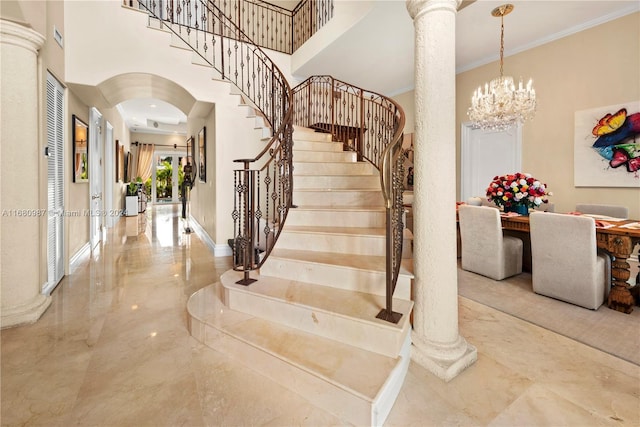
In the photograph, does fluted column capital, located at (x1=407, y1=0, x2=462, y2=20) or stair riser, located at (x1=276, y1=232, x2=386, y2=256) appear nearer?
fluted column capital, located at (x1=407, y1=0, x2=462, y2=20)

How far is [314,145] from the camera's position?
15.4 feet

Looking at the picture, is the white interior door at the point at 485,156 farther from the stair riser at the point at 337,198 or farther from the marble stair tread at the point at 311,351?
the marble stair tread at the point at 311,351

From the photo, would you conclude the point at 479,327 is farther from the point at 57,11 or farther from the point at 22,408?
the point at 57,11

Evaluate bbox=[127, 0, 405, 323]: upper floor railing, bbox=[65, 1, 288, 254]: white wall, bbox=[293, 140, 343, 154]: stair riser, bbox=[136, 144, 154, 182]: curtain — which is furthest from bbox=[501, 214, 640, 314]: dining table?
bbox=[136, 144, 154, 182]: curtain

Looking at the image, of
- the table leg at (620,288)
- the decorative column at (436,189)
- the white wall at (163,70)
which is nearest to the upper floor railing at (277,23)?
the white wall at (163,70)

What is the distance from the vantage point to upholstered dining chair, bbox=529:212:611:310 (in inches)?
104

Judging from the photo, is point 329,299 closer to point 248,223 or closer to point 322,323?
point 322,323

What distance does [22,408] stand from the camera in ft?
4.98

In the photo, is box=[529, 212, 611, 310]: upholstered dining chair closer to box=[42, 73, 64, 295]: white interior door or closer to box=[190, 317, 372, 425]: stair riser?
box=[190, 317, 372, 425]: stair riser

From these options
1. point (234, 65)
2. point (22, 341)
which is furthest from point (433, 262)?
point (234, 65)

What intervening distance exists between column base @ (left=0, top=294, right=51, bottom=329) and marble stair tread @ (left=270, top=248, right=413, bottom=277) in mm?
2000

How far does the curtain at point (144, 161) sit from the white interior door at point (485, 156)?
11.5 metres

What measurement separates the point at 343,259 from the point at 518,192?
2.57 metres

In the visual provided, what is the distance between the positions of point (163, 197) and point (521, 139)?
14.5m
